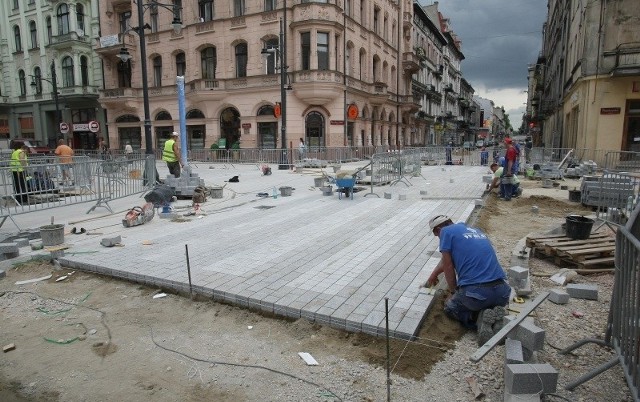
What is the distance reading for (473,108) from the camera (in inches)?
4013

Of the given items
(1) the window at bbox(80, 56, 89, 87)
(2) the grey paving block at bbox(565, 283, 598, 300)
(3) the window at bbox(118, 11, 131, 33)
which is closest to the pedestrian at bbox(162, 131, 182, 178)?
(2) the grey paving block at bbox(565, 283, 598, 300)

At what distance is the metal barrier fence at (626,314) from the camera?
2855mm

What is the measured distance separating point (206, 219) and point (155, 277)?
4.01 metres

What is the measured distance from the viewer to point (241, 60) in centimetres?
3080

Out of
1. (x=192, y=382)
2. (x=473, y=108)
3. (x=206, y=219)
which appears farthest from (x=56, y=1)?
(x=473, y=108)

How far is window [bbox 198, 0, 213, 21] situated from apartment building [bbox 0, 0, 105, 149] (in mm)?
12526

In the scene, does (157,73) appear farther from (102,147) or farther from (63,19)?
(63,19)

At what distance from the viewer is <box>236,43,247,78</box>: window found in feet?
100

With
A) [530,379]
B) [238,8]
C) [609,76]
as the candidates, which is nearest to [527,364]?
[530,379]

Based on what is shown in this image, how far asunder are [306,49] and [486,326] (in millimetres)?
27358

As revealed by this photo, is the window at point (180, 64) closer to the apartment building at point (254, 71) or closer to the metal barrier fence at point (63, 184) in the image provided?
the apartment building at point (254, 71)

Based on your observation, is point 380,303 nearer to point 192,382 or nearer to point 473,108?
point 192,382

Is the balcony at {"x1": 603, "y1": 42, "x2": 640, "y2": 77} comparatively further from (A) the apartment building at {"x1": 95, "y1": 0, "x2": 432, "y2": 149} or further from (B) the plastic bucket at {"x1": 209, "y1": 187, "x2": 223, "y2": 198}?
(B) the plastic bucket at {"x1": 209, "y1": 187, "x2": 223, "y2": 198}

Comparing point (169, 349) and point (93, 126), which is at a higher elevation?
point (93, 126)
